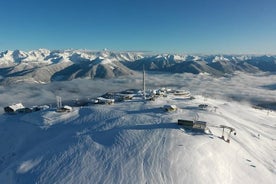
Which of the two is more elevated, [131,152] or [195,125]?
[195,125]

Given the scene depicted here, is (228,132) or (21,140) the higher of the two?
(228,132)

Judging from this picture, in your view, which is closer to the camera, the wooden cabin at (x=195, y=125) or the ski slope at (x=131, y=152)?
the ski slope at (x=131, y=152)

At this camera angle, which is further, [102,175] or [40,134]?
[40,134]

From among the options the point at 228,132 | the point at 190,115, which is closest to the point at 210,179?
the point at 228,132

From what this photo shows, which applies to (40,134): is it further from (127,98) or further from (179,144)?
(127,98)

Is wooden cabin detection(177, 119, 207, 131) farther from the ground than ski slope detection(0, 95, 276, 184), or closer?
farther from the ground

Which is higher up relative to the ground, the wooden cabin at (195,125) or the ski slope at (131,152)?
the wooden cabin at (195,125)

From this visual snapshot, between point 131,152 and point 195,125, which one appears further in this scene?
point 195,125

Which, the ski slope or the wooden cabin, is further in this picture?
the wooden cabin
